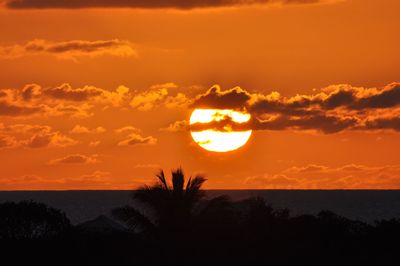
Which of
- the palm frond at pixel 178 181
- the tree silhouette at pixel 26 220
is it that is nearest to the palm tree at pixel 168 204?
the palm frond at pixel 178 181

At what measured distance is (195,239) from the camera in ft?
224

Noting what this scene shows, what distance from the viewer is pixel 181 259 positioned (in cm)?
6819

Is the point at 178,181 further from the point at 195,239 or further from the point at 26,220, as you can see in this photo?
the point at 26,220

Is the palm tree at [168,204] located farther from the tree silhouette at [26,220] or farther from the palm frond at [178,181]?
the tree silhouette at [26,220]

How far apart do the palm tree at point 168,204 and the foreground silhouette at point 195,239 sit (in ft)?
0.19

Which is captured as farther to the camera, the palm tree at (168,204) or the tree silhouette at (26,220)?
the tree silhouette at (26,220)

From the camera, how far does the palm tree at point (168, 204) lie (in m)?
64.7

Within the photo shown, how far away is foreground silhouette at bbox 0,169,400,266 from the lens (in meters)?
65.1

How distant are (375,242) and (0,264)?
23.4 metres

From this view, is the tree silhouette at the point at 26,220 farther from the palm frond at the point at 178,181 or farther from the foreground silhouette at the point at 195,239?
the palm frond at the point at 178,181

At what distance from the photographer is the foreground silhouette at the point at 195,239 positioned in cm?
6512

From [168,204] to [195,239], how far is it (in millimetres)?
4213

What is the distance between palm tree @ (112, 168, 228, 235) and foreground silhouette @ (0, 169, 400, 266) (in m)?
0.06

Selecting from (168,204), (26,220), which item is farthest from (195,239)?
(26,220)
